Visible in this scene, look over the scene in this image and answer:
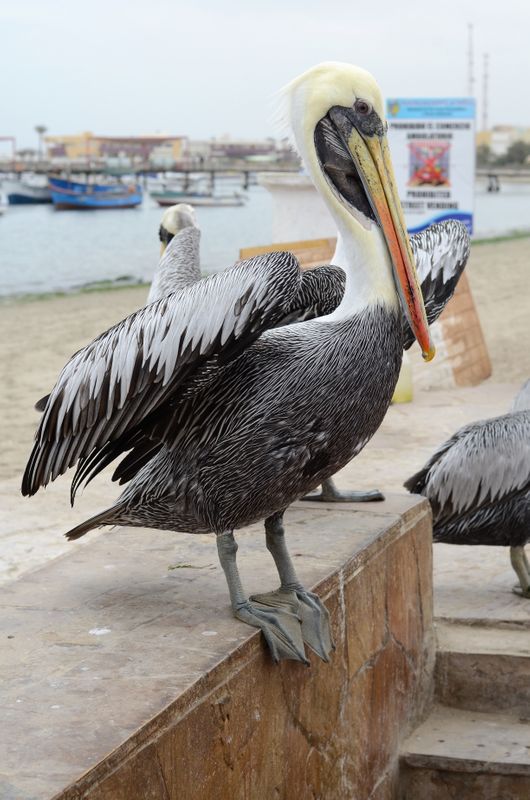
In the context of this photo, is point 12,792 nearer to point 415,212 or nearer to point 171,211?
point 171,211

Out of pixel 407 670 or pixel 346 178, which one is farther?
pixel 407 670

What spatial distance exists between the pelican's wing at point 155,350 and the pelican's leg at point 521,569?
2.00m

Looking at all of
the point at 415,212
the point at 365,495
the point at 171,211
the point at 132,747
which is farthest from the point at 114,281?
the point at 132,747

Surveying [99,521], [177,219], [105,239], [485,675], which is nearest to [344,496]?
[485,675]

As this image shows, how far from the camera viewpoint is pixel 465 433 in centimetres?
403

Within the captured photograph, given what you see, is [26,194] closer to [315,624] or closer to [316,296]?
[316,296]

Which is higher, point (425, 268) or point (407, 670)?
point (425, 268)

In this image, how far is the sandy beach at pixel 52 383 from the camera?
5.32 metres

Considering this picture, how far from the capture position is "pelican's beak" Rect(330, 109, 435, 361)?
8.21ft

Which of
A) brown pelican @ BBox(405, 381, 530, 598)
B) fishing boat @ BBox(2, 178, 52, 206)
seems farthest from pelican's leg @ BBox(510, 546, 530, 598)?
fishing boat @ BBox(2, 178, 52, 206)

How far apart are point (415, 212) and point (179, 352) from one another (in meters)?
6.95

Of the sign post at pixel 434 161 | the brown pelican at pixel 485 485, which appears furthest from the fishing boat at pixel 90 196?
the brown pelican at pixel 485 485

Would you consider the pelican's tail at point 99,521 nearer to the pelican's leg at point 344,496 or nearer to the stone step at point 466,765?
the pelican's leg at point 344,496

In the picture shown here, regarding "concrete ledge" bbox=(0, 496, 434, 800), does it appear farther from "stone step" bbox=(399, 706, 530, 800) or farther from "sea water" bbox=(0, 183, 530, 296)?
"sea water" bbox=(0, 183, 530, 296)
